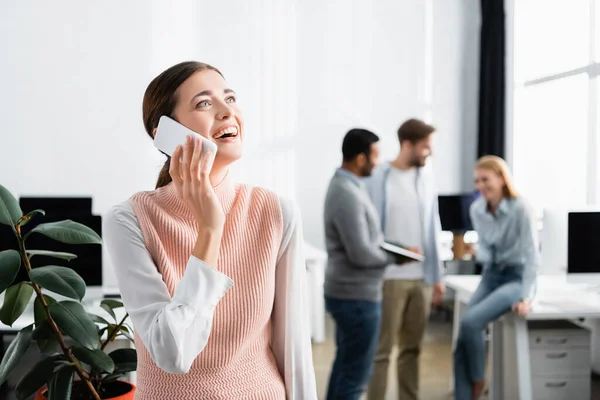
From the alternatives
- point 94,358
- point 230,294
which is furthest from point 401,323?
→ point 230,294

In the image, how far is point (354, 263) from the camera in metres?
2.96

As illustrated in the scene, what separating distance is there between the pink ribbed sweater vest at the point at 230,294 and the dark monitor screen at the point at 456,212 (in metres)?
3.82

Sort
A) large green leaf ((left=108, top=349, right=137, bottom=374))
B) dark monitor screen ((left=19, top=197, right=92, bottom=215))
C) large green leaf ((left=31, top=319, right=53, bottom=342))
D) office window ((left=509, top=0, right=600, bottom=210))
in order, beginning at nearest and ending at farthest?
large green leaf ((left=31, top=319, right=53, bottom=342))
large green leaf ((left=108, top=349, right=137, bottom=374))
dark monitor screen ((left=19, top=197, right=92, bottom=215))
office window ((left=509, top=0, right=600, bottom=210))

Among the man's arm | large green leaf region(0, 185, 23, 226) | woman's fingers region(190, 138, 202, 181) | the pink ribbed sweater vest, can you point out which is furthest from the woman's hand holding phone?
the man's arm

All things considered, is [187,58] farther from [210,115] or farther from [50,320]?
[210,115]

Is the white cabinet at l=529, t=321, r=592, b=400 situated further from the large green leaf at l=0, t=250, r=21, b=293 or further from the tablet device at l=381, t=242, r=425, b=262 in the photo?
the large green leaf at l=0, t=250, r=21, b=293

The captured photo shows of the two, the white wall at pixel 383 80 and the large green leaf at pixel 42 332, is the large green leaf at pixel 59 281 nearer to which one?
the large green leaf at pixel 42 332

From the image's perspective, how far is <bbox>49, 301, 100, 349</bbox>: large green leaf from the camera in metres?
1.57

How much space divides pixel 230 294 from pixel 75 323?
65 cm

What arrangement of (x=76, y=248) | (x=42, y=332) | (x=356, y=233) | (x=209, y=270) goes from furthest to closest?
1. (x=356, y=233)
2. (x=76, y=248)
3. (x=42, y=332)
4. (x=209, y=270)

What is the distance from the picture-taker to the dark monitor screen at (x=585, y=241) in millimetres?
3340

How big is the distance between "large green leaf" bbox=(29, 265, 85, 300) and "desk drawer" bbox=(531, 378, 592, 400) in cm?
253

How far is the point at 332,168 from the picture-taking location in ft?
16.2

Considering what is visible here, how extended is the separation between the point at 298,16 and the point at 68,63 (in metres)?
1.64
